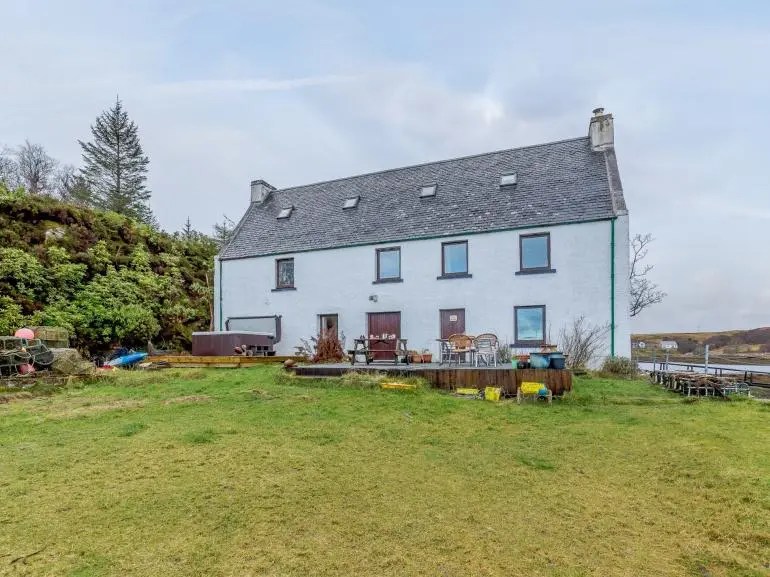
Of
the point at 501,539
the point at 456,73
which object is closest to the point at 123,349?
the point at 456,73

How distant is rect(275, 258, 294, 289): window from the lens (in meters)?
17.6

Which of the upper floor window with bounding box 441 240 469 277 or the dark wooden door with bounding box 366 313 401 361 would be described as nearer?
the upper floor window with bounding box 441 240 469 277

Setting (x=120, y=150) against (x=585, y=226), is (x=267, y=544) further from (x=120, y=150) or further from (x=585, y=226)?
(x=120, y=150)

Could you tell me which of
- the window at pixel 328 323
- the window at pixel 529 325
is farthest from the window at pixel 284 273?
the window at pixel 529 325

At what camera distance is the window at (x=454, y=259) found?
49.0 feet

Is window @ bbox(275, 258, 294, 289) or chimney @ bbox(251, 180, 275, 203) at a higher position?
chimney @ bbox(251, 180, 275, 203)

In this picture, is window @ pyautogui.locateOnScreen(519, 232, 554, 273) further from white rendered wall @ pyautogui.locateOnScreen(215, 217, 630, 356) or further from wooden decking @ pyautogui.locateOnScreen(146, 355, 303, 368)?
wooden decking @ pyautogui.locateOnScreen(146, 355, 303, 368)

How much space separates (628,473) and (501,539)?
2110mm

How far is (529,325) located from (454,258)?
3402mm

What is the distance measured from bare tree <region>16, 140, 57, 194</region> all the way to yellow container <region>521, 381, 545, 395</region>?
3894 centimetres

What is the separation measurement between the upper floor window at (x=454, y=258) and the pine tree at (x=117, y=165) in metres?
25.0

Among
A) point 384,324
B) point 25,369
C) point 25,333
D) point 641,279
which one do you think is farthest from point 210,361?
point 641,279

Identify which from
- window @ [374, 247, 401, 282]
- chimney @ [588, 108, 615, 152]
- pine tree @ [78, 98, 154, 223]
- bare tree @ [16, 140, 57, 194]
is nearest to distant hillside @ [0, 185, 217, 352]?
window @ [374, 247, 401, 282]

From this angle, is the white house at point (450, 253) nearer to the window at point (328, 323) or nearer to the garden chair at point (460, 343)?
the window at point (328, 323)
